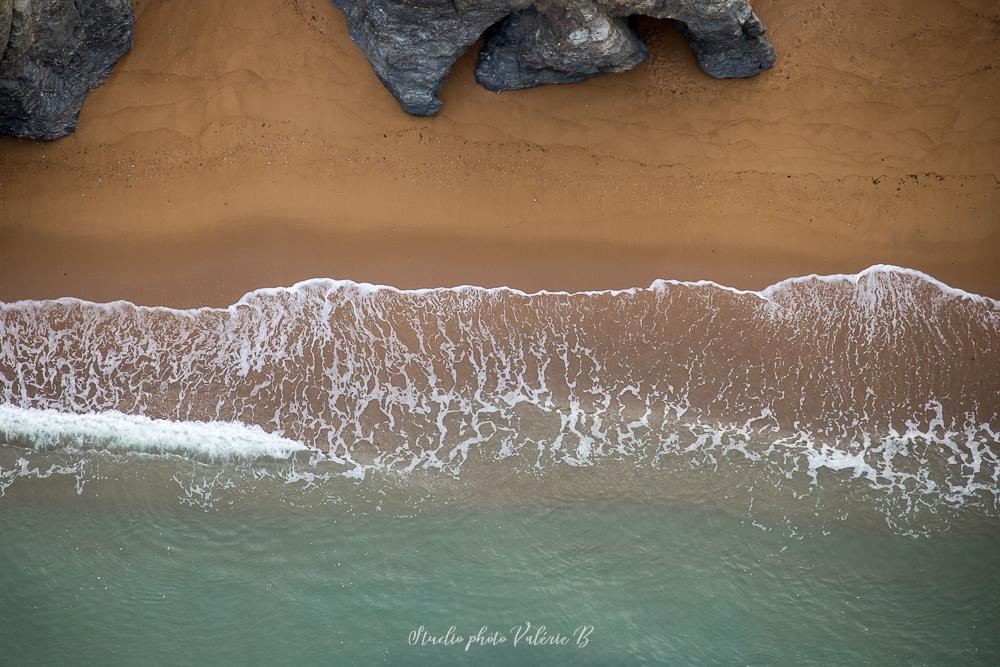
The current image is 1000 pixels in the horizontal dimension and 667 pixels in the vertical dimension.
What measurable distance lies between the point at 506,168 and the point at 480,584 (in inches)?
123

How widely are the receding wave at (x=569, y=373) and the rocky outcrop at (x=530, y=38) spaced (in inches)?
64.1

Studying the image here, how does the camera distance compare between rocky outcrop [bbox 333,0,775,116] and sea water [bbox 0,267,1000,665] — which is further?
sea water [bbox 0,267,1000,665]

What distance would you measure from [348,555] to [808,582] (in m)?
3.36

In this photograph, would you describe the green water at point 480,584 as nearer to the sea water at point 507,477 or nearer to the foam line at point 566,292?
the sea water at point 507,477

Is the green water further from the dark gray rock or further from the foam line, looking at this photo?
the dark gray rock

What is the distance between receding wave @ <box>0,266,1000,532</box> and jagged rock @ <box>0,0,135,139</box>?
1439mm

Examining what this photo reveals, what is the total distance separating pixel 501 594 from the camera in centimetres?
691

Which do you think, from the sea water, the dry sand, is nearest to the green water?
the sea water

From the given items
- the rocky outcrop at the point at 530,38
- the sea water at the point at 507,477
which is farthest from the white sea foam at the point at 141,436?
the rocky outcrop at the point at 530,38

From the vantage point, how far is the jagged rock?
646 centimetres

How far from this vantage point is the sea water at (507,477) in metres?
6.84

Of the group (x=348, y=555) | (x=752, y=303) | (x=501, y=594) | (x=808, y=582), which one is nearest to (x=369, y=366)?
(x=348, y=555)

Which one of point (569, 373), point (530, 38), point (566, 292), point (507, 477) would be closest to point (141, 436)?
point (507, 477)

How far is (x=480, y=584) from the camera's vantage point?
6926 mm
